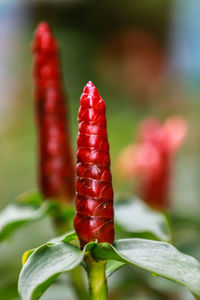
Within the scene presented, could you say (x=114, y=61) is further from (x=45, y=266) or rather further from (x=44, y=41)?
(x=45, y=266)

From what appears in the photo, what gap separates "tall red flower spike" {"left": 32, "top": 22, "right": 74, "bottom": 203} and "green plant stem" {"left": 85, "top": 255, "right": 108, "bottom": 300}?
0.34 meters

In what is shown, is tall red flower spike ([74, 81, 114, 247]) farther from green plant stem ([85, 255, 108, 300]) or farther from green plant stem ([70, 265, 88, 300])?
green plant stem ([70, 265, 88, 300])

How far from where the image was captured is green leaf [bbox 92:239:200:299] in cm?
47

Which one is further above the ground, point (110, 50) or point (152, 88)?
point (110, 50)

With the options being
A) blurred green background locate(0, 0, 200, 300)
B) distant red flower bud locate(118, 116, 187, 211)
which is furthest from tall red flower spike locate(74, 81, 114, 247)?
blurred green background locate(0, 0, 200, 300)

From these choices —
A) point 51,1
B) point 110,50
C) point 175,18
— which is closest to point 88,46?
point 110,50

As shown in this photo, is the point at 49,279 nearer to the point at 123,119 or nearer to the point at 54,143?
the point at 54,143

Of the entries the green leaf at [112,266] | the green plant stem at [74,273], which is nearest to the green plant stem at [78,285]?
the green plant stem at [74,273]

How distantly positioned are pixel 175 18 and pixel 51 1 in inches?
47.6

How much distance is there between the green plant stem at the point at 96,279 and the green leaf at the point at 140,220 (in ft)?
0.42

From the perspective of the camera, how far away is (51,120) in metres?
0.87

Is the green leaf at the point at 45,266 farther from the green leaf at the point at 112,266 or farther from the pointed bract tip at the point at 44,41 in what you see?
the pointed bract tip at the point at 44,41

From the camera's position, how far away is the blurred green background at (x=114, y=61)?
152 inches

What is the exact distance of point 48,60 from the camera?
0.86 metres
